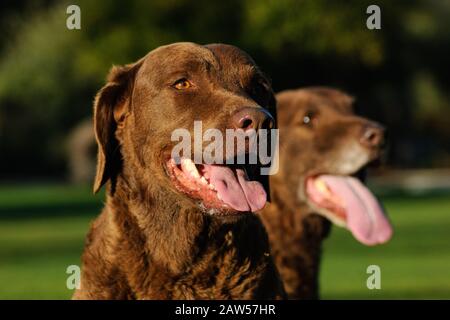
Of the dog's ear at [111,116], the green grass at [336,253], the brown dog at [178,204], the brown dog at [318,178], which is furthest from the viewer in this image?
the green grass at [336,253]

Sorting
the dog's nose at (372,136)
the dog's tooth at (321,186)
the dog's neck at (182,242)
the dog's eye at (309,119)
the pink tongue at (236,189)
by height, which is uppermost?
the dog's eye at (309,119)

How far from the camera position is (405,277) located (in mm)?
14844

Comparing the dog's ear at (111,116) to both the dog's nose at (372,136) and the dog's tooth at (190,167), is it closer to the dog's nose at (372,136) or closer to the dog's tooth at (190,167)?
the dog's tooth at (190,167)

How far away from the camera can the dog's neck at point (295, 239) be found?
8234 mm

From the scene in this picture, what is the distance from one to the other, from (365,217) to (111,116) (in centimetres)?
312

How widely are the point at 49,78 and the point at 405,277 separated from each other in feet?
145

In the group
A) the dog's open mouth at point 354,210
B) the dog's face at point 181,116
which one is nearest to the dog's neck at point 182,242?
the dog's face at point 181,116

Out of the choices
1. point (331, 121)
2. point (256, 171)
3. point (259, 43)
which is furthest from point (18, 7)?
point (256, 171)

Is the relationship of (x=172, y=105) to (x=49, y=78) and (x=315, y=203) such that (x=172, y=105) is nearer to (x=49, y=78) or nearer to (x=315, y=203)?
(x=315, y=203)

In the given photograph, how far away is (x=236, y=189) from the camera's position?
6.02 metres

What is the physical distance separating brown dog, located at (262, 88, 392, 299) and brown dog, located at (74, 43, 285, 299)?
2115 millimetres

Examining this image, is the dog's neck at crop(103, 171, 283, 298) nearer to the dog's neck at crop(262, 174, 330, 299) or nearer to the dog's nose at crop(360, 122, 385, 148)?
the dog's neck at crop(262, 174, 330, 299)

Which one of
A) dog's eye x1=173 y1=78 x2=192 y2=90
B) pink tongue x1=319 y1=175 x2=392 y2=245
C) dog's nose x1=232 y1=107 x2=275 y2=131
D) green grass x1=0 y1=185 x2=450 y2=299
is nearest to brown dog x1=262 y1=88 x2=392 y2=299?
pink tongue x1=319 y1=175 x2=392 y2=245

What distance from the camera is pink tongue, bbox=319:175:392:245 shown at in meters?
8.78
